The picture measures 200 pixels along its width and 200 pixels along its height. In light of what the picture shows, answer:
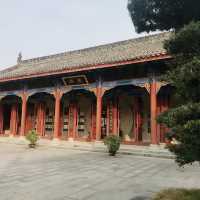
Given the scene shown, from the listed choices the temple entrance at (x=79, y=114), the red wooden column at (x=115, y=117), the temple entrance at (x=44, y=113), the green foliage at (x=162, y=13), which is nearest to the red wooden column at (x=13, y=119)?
the temple entrance at (x=44, y=113)

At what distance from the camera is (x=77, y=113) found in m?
14.9

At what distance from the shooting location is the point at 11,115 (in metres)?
17.3

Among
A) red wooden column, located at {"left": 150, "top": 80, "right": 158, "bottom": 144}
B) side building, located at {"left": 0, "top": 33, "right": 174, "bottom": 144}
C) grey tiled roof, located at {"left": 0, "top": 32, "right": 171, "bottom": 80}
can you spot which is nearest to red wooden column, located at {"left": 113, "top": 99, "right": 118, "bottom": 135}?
side building, located at {"left": 0, "top": 33, "right": 174, "bottom": 144}

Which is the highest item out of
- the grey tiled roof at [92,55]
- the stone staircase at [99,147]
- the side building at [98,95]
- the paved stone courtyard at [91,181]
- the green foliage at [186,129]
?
the grey tiled roof at [92,55]

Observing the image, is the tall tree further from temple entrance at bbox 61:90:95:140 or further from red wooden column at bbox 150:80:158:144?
temple entrance at bbox 61:90:95:140

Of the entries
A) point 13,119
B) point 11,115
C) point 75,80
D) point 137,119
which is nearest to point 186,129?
point 137,119

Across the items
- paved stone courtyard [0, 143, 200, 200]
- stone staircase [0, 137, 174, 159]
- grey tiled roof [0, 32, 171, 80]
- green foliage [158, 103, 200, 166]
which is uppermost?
grey tiled roof [0, 32, 171, 80]

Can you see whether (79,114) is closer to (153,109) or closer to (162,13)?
(153,109)

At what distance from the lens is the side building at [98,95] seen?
36.7 ft

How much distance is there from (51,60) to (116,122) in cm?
743

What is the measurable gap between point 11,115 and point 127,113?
25.2ft

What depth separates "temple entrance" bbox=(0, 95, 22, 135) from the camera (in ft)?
55.9

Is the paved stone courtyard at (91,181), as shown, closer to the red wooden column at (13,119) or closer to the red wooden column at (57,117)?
the red wooden column at (57,117)

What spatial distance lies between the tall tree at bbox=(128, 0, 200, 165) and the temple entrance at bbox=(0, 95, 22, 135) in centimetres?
1375
